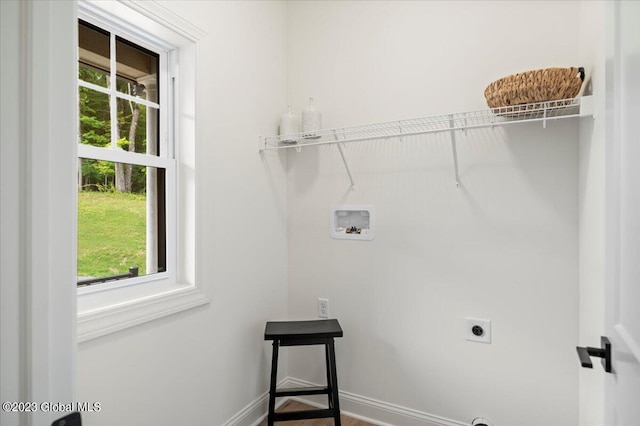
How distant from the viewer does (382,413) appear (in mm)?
2031

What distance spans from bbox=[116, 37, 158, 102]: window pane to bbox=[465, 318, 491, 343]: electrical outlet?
6.31 feet

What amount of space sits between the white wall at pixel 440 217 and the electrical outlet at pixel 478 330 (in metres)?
0.04

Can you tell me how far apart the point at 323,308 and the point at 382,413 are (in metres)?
0.68

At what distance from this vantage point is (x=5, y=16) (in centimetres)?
47

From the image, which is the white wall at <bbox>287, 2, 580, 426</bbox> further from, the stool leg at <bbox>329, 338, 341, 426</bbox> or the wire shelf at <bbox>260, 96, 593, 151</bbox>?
the stool leg at <bbox>329, 338, 341, 426</bbox>

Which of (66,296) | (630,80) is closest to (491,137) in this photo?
(630,80)

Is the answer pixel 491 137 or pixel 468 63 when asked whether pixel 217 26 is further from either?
pixel 491 137

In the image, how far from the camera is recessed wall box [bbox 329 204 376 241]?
208cm

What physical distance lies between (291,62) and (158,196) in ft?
4.18

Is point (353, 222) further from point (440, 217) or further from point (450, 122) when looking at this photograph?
point (450, 122)

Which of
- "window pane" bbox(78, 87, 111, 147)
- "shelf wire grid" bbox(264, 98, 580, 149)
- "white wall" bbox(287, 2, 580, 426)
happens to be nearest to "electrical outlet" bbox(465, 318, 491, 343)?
"white wall" bbox(287, 2, 580, 426)

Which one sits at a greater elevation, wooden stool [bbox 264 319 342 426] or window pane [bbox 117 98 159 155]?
window pane [bbox 117 98 159 155]

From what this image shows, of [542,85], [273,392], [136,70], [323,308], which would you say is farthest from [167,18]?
[273,392]

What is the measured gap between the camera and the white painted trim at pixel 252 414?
1.88 meters
